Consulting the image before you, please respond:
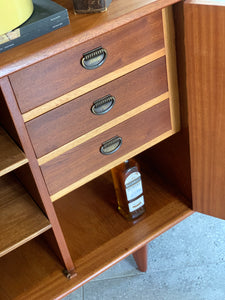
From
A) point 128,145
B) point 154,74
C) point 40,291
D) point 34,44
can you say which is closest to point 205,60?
point 154,74

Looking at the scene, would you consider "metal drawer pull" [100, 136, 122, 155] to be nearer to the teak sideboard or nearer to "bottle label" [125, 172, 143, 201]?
the teak sideboard

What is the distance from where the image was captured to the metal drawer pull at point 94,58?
96 centimetres

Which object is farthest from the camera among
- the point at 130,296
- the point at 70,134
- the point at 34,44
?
the point at 130,296

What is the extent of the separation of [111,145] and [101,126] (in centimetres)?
7

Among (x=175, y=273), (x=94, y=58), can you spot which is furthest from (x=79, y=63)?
(x=175, y=273)

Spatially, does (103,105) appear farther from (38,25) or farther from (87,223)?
(87,223)

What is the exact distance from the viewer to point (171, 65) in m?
1.12

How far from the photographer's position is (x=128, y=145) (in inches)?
45.6

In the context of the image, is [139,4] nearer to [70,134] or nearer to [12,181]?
[70,134]

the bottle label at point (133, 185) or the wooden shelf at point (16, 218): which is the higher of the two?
the wooden shelf at point (16, 218)

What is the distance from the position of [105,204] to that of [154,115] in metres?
0.42

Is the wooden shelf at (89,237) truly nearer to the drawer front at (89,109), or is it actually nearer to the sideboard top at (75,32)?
the drawer front at (89,109)

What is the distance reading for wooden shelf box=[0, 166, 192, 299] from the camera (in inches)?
49.1

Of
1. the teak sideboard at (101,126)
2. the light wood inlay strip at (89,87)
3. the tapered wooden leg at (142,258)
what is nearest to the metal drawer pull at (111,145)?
the teak sideboard at (101,126)
